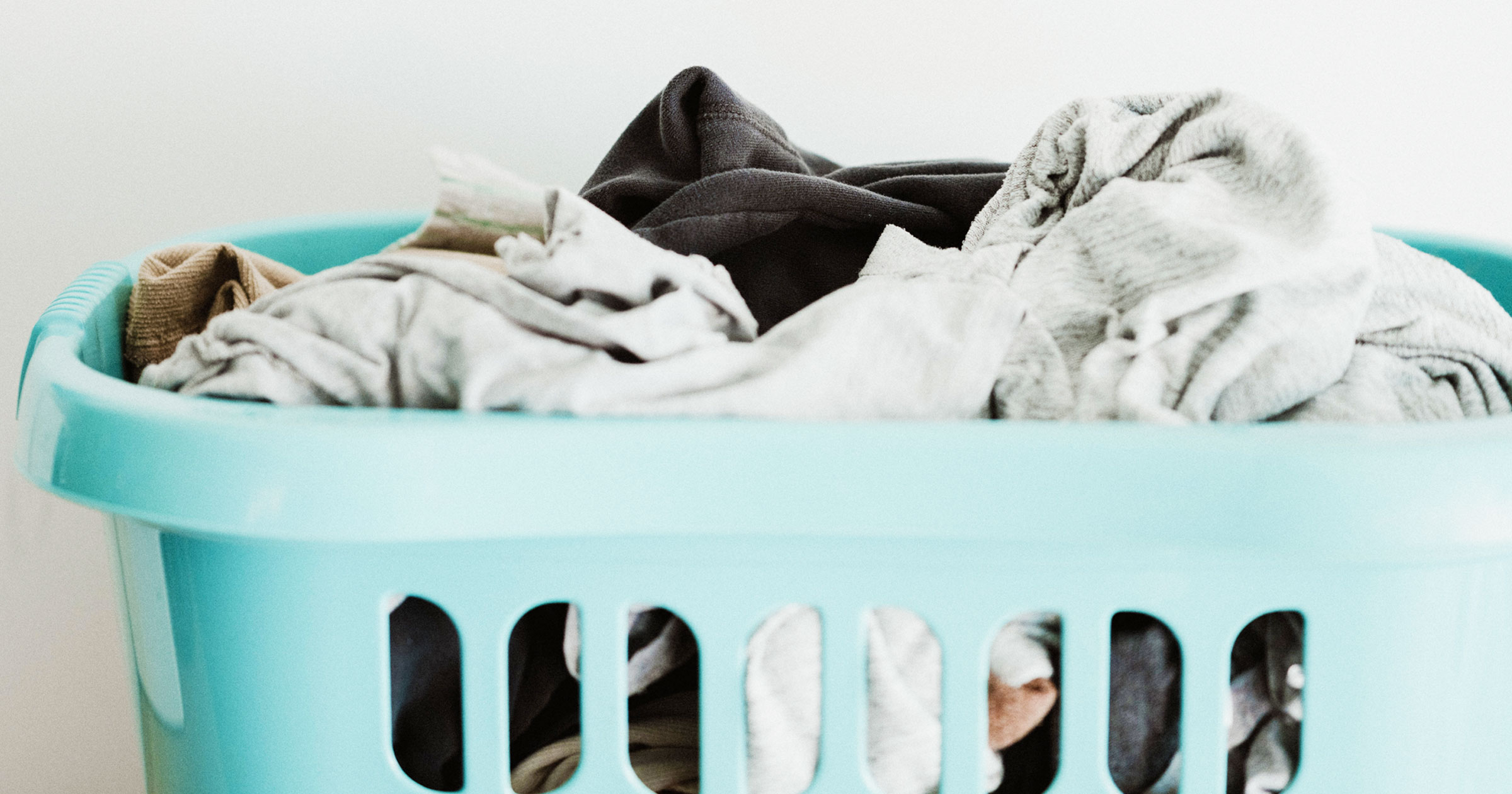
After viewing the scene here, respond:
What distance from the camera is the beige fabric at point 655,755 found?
1.36ft

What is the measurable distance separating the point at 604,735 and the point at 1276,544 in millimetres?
219

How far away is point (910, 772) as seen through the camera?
15.3 inches

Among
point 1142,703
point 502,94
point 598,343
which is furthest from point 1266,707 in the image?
point 502,94

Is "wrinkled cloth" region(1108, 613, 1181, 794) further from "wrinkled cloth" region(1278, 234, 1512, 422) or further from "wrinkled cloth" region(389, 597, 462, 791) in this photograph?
"wrinkled cloth" region(389, 597, 462, 791)

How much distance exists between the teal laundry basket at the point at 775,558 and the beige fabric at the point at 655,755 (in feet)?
0.11

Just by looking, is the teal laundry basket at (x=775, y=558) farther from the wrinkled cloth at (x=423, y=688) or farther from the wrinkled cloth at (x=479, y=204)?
the wrinkled cloth at (x=479, y=204)

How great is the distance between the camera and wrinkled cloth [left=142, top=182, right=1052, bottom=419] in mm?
377

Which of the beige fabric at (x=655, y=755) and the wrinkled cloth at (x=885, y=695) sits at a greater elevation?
the wrinkled cloth at (x=885, y=695)

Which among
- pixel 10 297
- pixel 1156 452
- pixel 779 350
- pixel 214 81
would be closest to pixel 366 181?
pixel 214 81

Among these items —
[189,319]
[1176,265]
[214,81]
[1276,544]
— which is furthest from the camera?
[214,81]

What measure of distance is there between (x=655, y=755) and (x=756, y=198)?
273mm

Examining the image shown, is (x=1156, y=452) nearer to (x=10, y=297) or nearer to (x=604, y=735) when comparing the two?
(x=604, y=735)

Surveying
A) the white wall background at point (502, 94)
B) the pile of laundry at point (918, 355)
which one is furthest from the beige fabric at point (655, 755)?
the white wall background at point (502, 94)

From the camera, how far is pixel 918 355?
40 centimetres
